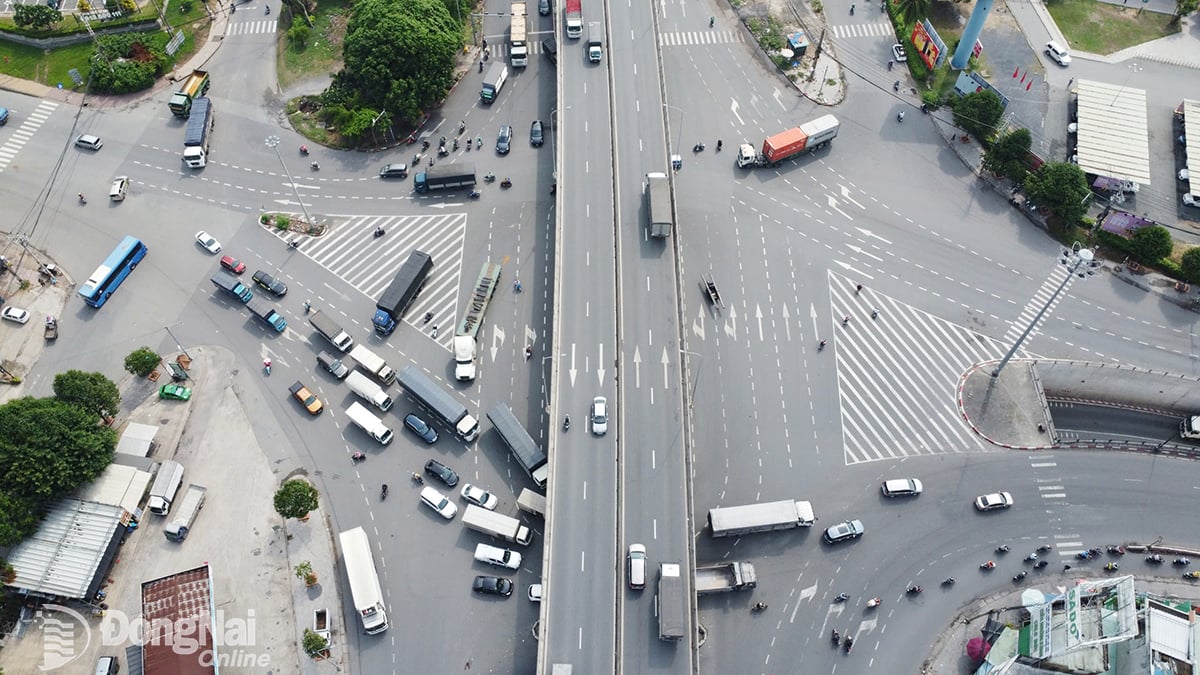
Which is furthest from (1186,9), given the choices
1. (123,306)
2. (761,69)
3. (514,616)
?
(123,306)

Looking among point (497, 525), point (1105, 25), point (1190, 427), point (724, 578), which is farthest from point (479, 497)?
point (1105, 25)

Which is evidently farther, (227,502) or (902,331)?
(902,331)

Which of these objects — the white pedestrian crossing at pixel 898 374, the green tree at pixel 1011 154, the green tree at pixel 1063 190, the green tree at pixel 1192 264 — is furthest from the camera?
the green tree at pixel 1011 154

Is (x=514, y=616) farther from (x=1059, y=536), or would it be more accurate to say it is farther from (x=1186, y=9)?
(x=1186, y=9)

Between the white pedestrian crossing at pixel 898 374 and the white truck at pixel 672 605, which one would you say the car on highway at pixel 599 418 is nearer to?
the white truck at pixel 672 605

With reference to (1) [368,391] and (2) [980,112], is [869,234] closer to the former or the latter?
(2) [980,112]

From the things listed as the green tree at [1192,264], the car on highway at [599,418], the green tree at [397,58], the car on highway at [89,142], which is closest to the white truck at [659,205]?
the car on highway at [599,418]

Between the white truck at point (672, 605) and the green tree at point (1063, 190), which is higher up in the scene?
the green tree at point (1063, 190)
